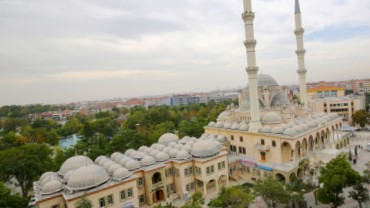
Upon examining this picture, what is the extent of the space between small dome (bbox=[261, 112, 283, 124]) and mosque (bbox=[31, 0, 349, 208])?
13cm

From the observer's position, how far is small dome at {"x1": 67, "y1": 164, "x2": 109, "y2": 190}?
735 inches

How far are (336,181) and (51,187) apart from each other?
72.6 ft

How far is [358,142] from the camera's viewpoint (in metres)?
38.7

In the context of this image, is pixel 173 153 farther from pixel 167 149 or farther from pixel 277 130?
pixel 277 130

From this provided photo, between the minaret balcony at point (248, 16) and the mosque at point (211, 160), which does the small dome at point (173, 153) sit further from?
the minaret balcony at point (248, 16)

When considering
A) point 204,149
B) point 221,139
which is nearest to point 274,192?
point 204,149

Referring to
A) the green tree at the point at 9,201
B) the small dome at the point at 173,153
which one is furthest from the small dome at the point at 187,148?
the green tree at the point at 9,201

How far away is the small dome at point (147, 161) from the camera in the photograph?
23.9 m

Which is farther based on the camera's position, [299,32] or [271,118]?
[299,32]

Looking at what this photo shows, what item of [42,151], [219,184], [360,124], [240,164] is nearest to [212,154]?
[219,184]

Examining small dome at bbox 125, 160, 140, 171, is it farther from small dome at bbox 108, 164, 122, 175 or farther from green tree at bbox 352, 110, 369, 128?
green tree at bbox 352, 110, 369, 128

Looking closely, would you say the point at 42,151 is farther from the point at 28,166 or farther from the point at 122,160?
the point at 122,160

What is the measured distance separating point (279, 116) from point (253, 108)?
13.1 feet

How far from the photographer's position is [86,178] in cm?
1892
